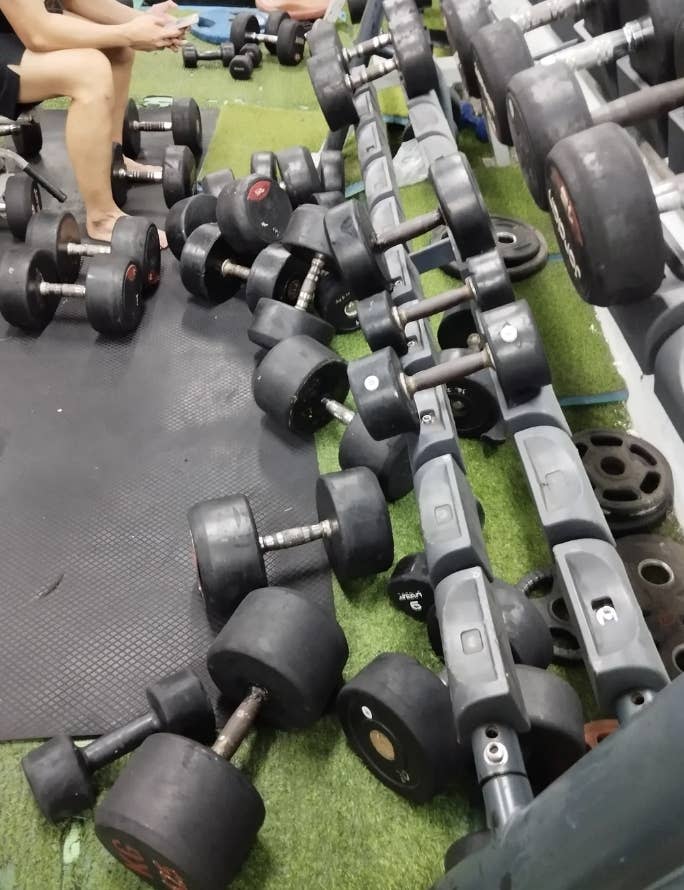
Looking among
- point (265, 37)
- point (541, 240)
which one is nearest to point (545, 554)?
point (541, 240)

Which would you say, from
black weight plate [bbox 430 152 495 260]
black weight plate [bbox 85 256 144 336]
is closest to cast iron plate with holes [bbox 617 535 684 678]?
black weight plate [bbox 430 152 495 260]

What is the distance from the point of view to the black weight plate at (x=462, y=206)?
4.50ft

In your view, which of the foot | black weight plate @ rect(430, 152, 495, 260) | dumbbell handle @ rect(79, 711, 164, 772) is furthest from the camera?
the foot

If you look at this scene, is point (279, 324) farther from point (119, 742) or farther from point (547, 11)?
point (119, 742)

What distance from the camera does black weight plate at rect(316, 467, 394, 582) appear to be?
1.27 m

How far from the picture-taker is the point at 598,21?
4.84 feet

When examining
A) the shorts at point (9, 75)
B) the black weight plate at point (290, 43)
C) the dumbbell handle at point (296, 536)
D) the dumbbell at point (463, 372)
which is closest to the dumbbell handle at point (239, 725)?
the dumbbell handle at point (296, 536)

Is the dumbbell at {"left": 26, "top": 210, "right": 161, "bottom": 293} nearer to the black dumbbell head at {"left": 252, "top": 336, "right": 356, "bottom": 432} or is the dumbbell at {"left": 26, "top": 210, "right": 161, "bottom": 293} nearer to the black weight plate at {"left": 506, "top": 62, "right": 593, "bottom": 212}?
the black dumbbell head at {"left": 252, "top": 336, "right": 356, "bottom": 432}

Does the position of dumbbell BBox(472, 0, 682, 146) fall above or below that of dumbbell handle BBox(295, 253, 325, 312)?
above

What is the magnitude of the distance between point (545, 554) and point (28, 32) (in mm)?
1913

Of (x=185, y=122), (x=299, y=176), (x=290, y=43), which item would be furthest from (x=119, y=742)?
(x=290, y=43)

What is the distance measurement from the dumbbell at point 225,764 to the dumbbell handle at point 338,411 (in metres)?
0.51

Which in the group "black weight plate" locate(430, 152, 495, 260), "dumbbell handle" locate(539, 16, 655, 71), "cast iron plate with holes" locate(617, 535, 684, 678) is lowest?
"cast iron plate with holes" locate(617, 535, 684, 678)

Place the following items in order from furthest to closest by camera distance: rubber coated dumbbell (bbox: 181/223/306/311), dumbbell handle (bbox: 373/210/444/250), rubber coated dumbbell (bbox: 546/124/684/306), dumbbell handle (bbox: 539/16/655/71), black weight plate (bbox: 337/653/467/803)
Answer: rubber coated dumbbell (bbox: 181/223/306/311) → dumbbell handle (bbox: 373/210/444/250) → dumbbell handle (bbox: 539/16/655/71) → black weight plate (bbox: 337/653/467/803) → rubber coated dumbbell (bbox: 546/124/684/306)
